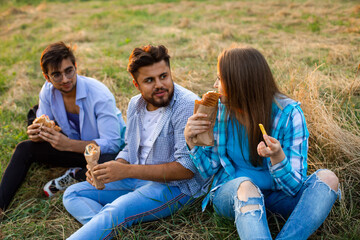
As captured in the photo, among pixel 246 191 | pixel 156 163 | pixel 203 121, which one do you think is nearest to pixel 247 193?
pixel 246 191

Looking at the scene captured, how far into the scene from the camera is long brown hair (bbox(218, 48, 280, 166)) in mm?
1993

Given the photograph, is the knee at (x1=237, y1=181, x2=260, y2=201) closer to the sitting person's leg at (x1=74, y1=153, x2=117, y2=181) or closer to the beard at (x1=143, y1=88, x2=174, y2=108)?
the beard at (x1=143, y1=88, x2=174, y2=108)

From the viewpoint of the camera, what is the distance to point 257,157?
212cm

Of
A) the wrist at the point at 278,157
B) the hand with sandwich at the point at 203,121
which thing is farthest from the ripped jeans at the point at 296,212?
the hand with sandwich at the point at 203,121

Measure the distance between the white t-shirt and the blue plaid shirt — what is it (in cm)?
44

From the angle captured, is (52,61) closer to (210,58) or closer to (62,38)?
(210,58)

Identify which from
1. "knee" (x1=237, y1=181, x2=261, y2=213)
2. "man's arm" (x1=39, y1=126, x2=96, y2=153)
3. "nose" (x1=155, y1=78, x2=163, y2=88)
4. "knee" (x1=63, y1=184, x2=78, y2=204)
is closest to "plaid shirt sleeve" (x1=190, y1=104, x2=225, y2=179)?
"knee" (x1=237, y1=181, x2=261, y2=213)

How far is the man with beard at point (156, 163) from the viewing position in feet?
7.60

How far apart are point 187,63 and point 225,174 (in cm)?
356

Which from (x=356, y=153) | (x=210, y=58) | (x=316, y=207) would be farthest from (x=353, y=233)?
(x=210, y=58)

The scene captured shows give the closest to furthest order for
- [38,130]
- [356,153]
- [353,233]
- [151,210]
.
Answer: [353,233]
[151,210]
[356,153]
[38,130]

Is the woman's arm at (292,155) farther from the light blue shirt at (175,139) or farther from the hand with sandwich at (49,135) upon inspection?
the hand with sandwich at (49,135)

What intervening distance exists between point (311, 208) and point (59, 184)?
219cm

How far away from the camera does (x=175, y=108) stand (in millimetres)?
2404
